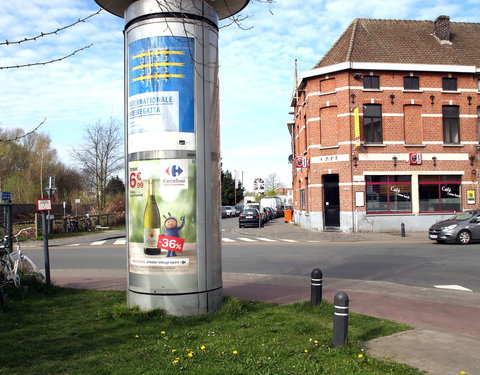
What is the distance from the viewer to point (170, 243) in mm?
6637

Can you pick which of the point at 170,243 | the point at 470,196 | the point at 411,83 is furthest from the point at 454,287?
the point at 411,83

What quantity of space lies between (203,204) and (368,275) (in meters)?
6.38

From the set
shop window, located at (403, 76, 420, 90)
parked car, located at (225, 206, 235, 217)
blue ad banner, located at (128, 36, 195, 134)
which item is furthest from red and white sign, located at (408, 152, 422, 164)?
parked car, located at (225, 206, 235, 217)

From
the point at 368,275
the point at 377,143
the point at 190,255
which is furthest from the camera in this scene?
the point at 377,143

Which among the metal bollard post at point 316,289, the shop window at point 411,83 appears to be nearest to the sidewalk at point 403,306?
the metal bollard post at point 316,289

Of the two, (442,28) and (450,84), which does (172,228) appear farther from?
(442,28)

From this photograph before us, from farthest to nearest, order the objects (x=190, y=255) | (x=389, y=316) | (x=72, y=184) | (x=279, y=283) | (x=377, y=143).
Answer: (x=72, y=184) < (x=377, y=143) < (x=279, y=283) < (x=389, y=316) < (x=190, y=255)

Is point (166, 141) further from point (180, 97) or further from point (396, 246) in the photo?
point (396, 246)

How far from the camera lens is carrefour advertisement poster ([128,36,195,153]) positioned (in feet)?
22.2

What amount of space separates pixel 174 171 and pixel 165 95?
3.79 feet

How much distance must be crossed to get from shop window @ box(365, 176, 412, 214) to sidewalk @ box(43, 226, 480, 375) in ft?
53.9

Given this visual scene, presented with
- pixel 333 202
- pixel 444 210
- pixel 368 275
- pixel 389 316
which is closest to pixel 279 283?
pixel 368 275

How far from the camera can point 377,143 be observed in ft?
86.4

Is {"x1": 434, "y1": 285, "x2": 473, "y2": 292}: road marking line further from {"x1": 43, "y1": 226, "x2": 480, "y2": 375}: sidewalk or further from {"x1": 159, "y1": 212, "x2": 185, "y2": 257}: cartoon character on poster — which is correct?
{"x1": 159, "y1": 212, "x2": 185, "y2": 257}: cartoon character on poster
